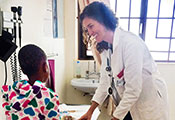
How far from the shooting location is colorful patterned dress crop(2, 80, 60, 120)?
2.45 ft

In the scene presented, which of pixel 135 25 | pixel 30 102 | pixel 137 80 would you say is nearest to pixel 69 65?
pixel 135 25

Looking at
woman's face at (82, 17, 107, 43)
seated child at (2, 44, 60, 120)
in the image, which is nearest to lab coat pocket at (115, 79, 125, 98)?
woman's face at (82, 17, 107, 43)

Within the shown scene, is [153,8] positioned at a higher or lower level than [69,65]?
higher

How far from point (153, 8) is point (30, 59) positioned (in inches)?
92.8

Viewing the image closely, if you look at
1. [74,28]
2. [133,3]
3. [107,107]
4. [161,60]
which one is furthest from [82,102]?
[133,3]

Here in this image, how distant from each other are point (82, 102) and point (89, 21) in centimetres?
182

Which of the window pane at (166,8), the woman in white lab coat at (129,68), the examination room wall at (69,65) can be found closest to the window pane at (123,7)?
the window pane at (166,8)

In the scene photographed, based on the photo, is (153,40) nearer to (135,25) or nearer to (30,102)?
(135,25)

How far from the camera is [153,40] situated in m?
2.68

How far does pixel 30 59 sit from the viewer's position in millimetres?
739

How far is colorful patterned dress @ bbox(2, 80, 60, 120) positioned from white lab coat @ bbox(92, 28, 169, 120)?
1.44 feet

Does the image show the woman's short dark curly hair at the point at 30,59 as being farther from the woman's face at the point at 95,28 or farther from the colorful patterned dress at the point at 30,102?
the woman's face at the point at 95,28

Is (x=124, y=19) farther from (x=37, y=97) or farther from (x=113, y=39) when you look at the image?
(x=37, y=97)

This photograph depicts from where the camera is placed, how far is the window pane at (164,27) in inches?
102
